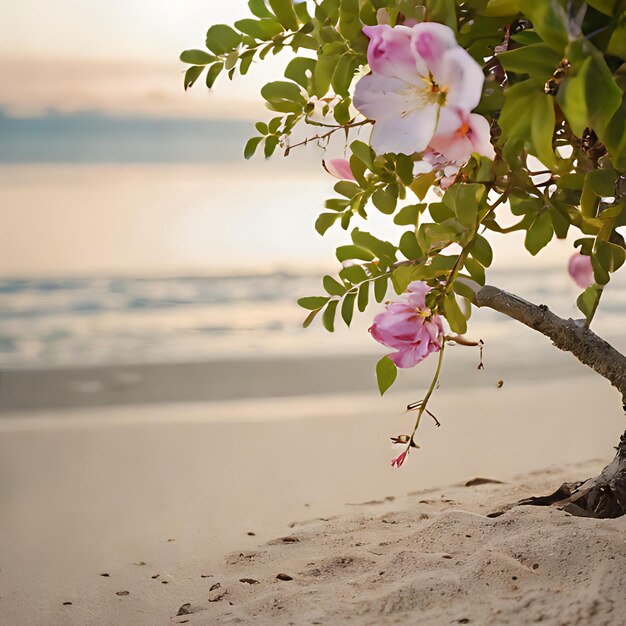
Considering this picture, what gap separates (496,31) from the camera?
0.54 metres

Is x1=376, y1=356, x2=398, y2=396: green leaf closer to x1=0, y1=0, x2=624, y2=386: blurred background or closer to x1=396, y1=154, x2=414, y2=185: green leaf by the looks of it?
x1=396, y1=154, x2=414, y2=185: green leaf

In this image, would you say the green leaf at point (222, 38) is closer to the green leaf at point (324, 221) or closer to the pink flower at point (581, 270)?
the green leaf at point (324, 221)

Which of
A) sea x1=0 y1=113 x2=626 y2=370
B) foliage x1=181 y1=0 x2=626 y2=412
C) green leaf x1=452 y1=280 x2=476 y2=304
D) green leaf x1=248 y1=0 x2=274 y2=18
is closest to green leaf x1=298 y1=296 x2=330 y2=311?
foliage x1=181 y1=0 x2=626 y2=412

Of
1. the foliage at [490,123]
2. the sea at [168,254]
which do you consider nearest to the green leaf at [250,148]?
the foliage at [490,123]

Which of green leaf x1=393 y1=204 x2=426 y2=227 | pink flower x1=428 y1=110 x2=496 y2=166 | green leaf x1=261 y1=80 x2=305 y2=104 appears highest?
green leaf x1=261 y1=80 x2=305 y2=104

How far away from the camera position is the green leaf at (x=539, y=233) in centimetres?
60

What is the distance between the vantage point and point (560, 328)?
2.73 ft

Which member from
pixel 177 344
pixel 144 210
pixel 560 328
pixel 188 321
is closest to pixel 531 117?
pixel 560 328

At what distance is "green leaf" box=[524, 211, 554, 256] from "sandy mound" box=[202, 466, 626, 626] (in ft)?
0.87

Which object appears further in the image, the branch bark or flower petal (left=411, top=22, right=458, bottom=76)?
the branch bark

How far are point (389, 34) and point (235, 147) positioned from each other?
320 cm

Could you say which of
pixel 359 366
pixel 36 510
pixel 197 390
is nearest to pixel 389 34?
pixel 36 510

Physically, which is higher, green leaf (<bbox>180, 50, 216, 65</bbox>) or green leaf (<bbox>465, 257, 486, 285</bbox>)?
green leaf (<bbox>180, 50, 216, 65</bbox>)

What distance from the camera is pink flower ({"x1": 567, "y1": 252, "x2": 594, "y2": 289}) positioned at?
87 centimetres
